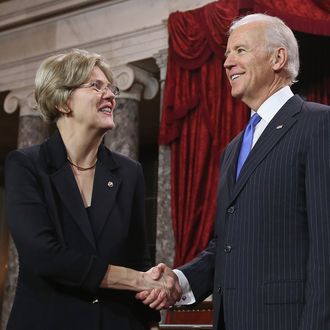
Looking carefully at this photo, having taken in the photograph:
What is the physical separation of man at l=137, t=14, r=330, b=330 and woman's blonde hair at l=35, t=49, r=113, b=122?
595 millimetres

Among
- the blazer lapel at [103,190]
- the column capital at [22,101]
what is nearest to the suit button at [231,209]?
the blazer lapel at [103,190]

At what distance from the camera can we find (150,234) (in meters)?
12.8

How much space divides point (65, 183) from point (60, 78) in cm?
41

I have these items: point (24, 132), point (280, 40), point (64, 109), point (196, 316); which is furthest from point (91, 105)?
point (24, 132)

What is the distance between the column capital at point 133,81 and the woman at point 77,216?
19.8 feet

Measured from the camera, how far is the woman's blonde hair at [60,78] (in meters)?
2.80

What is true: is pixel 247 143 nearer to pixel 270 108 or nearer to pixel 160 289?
pixel 270 108

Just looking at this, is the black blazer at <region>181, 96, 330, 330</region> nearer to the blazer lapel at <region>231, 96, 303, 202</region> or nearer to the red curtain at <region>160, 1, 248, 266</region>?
the blazer lapel at <region>231, 96, 303, 202</region>

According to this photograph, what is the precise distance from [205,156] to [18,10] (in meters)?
3.79

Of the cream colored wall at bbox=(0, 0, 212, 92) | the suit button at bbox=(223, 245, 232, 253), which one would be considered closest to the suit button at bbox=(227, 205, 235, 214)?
the suit button at bbox=(223, 245, 232, 253)

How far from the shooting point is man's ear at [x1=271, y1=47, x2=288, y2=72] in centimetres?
289

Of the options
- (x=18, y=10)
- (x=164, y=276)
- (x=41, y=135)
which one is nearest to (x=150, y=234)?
(x=41, y=135)

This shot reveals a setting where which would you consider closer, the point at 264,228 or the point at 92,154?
the point at 264,228

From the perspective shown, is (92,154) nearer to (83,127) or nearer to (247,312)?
(83,127)
